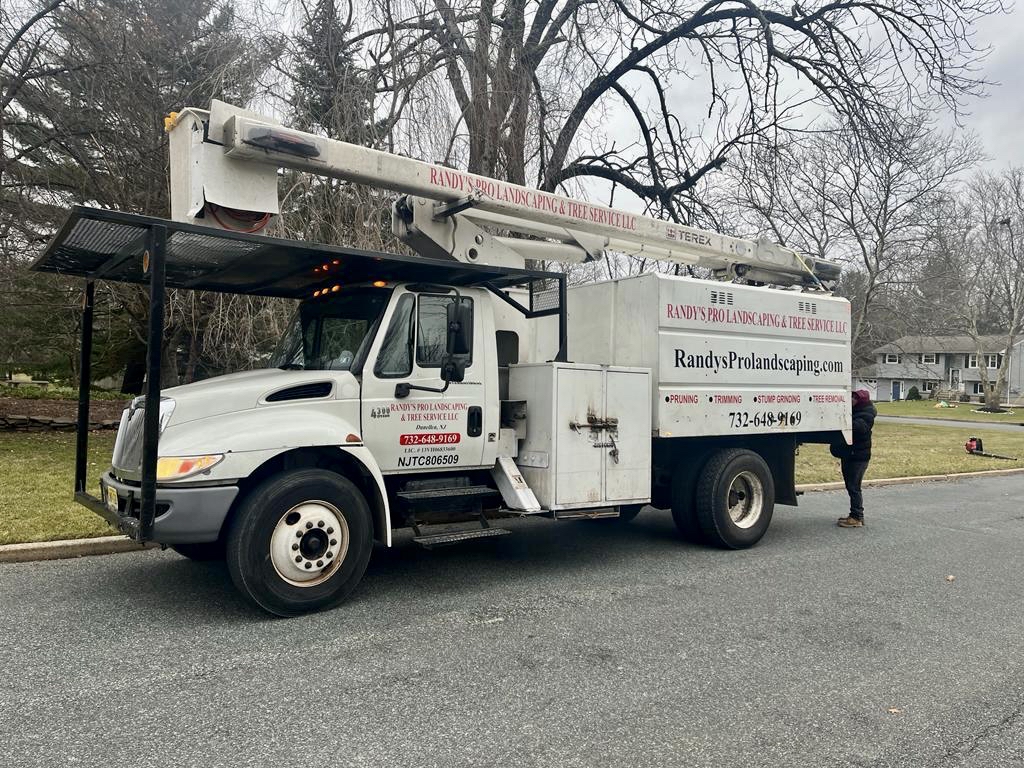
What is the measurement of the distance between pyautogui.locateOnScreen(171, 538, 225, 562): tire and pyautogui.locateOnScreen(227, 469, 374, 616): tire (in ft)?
3.89

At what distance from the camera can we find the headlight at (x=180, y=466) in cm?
488

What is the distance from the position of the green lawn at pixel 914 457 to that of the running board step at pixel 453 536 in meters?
8.32

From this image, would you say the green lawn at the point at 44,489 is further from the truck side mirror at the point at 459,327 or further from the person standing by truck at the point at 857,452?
the person standing by truck at the point at 857,452

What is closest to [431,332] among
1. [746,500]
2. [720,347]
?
[720,347]

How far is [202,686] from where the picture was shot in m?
4.03

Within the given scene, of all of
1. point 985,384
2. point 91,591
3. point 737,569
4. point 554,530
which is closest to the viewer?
point 91,591

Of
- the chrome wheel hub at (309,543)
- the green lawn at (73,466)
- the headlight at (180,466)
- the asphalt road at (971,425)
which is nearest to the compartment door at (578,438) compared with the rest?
the chrome wheel hub at (309,543)

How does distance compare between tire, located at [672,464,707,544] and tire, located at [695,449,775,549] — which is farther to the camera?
tire, located at [672,464,707,544]

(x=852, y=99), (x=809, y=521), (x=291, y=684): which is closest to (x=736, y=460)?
(x=809, y=521)

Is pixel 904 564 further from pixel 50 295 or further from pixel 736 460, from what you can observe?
pixel 50 295

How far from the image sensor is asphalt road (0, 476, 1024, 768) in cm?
346

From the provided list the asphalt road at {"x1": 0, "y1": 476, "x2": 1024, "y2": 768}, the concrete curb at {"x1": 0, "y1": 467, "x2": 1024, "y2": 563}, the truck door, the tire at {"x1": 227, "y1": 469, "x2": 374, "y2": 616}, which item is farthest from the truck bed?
the concrete curb at {"x1": 0, "y1": 467, "x2": 1024, "y2": 563}

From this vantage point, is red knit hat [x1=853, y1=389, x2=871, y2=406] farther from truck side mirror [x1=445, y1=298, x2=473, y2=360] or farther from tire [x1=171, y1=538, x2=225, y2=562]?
tire [x1=171, y1=538, x2=225, y2=562]

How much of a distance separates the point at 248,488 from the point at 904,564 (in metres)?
5.98
